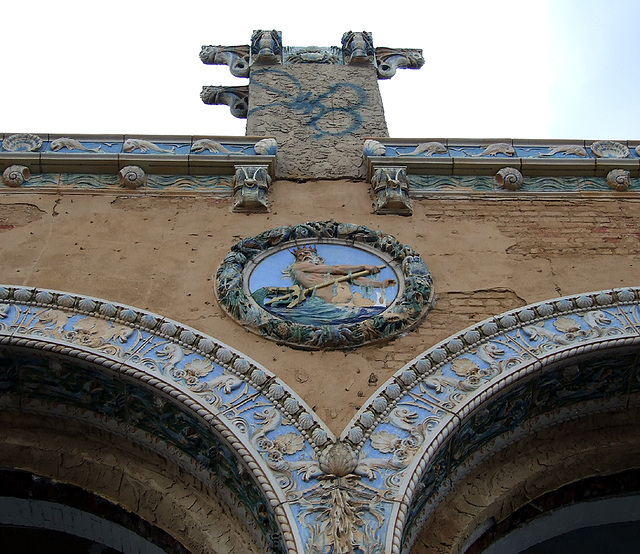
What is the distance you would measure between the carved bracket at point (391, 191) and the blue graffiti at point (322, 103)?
1149 mm

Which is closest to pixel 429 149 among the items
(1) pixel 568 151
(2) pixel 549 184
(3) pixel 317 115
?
(2) pixel 549 184

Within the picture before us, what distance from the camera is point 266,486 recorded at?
4.33 metres

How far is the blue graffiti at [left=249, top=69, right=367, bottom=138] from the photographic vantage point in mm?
7957

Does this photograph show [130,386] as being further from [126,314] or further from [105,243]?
[105,243]

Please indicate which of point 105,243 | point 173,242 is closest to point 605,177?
point 173,242

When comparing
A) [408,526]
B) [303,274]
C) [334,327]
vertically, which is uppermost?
[303,274]

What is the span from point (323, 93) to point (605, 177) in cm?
293

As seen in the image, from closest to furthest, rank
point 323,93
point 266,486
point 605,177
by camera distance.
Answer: point 266,486 < point 605,177 < point 323,93

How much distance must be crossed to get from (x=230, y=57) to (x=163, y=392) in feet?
18.3

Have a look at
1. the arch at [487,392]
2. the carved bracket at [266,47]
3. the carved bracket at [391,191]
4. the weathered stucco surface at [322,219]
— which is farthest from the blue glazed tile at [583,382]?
the carved bracket at [266,47]

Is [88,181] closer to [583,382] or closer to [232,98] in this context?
[232,98]

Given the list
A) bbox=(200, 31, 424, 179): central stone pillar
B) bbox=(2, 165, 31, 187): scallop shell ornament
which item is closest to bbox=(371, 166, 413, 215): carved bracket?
bbox=(200, 31, 424, 179): central stone pillar

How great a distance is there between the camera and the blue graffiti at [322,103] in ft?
26.1

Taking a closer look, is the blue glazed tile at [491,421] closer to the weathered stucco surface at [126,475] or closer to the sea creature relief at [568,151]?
the weathered stucco surface at [126,475]
